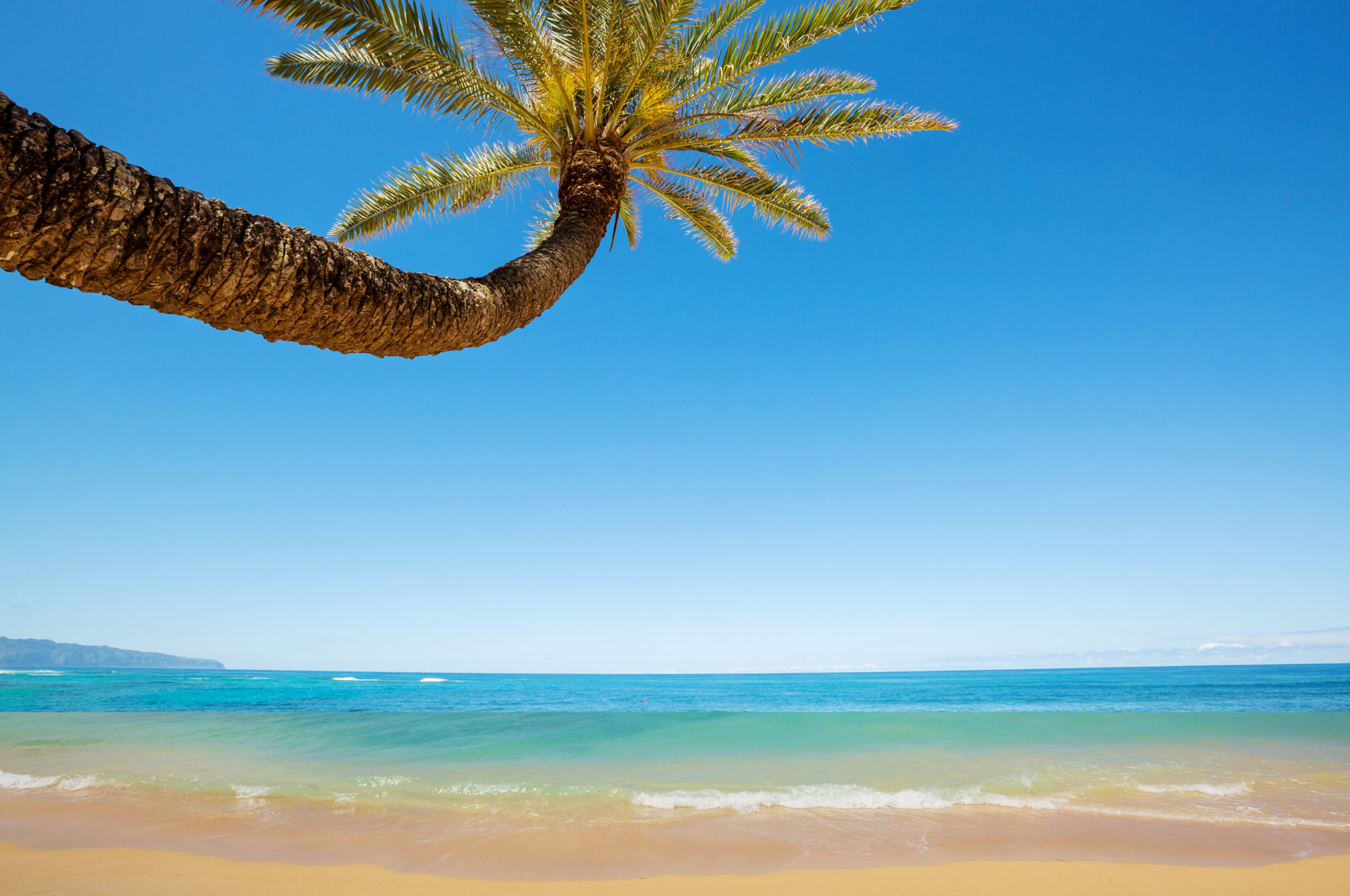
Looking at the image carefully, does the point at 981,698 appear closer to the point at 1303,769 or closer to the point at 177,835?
the point at 1303,769

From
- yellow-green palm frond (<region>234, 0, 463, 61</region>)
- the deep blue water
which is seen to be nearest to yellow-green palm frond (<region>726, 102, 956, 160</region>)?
yellow-green palm frond (<region>234, 0, 463, 61</region>)

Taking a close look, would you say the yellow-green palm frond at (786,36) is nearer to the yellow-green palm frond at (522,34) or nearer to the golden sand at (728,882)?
the yellow-green palm frond at (522,34)

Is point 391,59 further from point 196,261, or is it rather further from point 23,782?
point 23,782

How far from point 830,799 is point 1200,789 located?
19.2ft

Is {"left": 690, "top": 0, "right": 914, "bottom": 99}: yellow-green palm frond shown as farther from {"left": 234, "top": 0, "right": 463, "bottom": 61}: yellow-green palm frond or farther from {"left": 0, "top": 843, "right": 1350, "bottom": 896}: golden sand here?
{"left": 0, "top": 843, "right": 1350, "bottom": 896}: golden sand

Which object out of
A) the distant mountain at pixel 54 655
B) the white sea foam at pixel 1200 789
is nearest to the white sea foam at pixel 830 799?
the white sea foam at pixel 1200 789

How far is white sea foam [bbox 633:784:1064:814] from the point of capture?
8656 millimetres

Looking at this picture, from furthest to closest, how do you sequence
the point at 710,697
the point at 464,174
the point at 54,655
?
the point at 54,655 → the point at 710,697 → the point at 464,174

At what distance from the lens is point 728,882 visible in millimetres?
5922

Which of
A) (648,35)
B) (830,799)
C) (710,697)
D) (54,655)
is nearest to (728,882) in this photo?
(830,799)

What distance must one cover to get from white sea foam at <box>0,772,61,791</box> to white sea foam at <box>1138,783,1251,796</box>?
17493 mm

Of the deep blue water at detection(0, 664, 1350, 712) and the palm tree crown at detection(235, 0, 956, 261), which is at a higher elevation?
the palm tree crown at detection(235, 0, 956, 261)

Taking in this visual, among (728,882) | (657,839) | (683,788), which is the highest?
(728,882)

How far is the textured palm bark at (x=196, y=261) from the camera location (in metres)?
1.79
